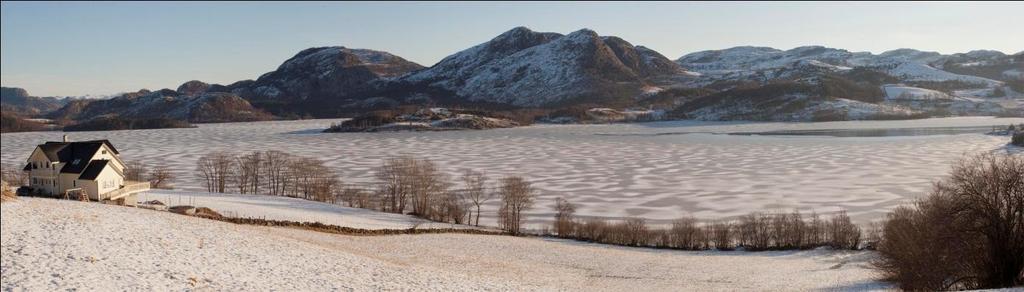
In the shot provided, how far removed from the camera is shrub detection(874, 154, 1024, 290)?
29.4 meters

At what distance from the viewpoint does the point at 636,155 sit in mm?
110812

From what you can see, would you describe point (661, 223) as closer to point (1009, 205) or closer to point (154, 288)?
point (1009, 205)

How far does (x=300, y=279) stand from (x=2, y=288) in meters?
8.56

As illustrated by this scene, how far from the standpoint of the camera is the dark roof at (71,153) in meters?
43.9

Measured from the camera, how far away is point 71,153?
148ft

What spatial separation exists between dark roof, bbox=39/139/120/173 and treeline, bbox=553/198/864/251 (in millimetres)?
31876

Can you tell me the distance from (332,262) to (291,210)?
31.0 metres

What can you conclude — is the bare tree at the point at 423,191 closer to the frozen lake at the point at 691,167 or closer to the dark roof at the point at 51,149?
the frozen lake at the point at 691,167

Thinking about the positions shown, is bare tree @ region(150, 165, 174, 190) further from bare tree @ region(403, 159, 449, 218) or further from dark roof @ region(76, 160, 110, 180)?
dark roof @ region(76, 160, 110, 180)

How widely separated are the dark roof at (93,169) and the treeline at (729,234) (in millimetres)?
30692

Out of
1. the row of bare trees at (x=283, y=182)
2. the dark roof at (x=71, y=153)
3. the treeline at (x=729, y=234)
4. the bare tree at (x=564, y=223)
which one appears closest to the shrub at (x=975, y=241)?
the treeline at (x=729, y=234)

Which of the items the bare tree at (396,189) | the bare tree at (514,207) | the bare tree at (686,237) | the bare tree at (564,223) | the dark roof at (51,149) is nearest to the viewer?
the dark roof at (51,149)

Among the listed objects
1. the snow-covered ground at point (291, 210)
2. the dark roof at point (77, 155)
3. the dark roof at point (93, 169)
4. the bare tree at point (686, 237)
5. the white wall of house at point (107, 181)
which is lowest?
the bare tree at point (686, 237)

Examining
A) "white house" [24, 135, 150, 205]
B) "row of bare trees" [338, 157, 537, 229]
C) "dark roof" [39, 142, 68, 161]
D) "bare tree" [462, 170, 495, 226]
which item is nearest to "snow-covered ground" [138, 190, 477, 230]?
"row of bare trees" [338, 157, 537, 229]
